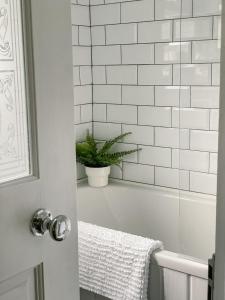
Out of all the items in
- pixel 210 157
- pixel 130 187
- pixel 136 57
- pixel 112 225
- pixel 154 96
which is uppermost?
pixel 136 57

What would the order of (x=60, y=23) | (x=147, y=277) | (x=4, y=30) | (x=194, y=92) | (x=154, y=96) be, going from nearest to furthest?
(x=4, y=30)
(x=60, y=23)
(x=147, y=277)
(x=194, y=92)
(x=154, y=96)

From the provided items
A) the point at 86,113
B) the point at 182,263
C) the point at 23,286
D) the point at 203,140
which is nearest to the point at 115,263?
the point at 182,263

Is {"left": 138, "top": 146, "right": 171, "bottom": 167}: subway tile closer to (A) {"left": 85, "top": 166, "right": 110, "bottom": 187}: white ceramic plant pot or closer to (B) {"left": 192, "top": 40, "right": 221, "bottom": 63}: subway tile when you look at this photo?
(A) {"left": 85, "top": 166, "right": 110, "bottom": 187}: white ceramic plant pot

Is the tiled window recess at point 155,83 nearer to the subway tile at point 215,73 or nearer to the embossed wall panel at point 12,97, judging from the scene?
the subway tile at point 215,73

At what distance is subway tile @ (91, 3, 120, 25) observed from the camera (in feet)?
8.87

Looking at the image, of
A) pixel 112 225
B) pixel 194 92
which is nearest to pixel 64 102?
pixel 194 92

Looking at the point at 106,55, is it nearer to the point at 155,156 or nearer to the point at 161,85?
the point at 161,85

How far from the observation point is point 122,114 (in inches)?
110

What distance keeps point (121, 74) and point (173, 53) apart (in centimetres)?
37

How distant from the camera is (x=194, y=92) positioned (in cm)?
243

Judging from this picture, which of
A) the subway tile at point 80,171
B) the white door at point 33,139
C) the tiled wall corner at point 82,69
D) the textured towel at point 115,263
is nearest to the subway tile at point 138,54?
the tiled wall corner at point 82,69

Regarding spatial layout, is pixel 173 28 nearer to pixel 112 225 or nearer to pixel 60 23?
pixel 112 225

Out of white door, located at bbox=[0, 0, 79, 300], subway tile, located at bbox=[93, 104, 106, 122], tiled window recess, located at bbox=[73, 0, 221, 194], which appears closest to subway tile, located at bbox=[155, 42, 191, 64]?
tiled window recess, located at bbox=[73, 0, 221, 194]

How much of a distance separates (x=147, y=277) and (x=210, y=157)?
3.01 ft
